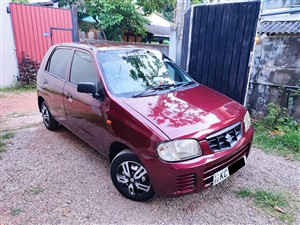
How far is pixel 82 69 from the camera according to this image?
3.30m

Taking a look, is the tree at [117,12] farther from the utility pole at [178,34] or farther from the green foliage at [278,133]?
the green foliage at [278,133]

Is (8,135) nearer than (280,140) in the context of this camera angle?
No

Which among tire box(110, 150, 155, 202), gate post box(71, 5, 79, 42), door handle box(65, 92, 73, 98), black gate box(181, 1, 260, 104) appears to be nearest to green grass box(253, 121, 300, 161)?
black gate box(181, 1, 260, 104)

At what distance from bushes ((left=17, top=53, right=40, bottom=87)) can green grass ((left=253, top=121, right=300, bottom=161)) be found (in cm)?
742

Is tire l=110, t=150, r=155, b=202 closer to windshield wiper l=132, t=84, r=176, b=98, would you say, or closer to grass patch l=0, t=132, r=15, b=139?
windshield wiper l=132, t=84, r=176, b=98

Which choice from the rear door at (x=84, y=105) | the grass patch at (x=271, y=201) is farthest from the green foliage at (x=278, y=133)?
the rear door at (x=84, y=105)

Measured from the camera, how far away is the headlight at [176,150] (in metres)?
2.19

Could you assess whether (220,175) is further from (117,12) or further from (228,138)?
(117,12)

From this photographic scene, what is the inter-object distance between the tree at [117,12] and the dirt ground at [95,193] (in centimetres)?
794

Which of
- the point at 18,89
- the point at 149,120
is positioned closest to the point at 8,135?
the point at 149,120

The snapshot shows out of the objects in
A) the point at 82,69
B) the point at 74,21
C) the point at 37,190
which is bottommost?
the point at 37,190

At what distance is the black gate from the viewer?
13.9 ft

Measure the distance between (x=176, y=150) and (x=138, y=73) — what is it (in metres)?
1.34

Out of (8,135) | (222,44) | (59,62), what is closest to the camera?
(59,62)
